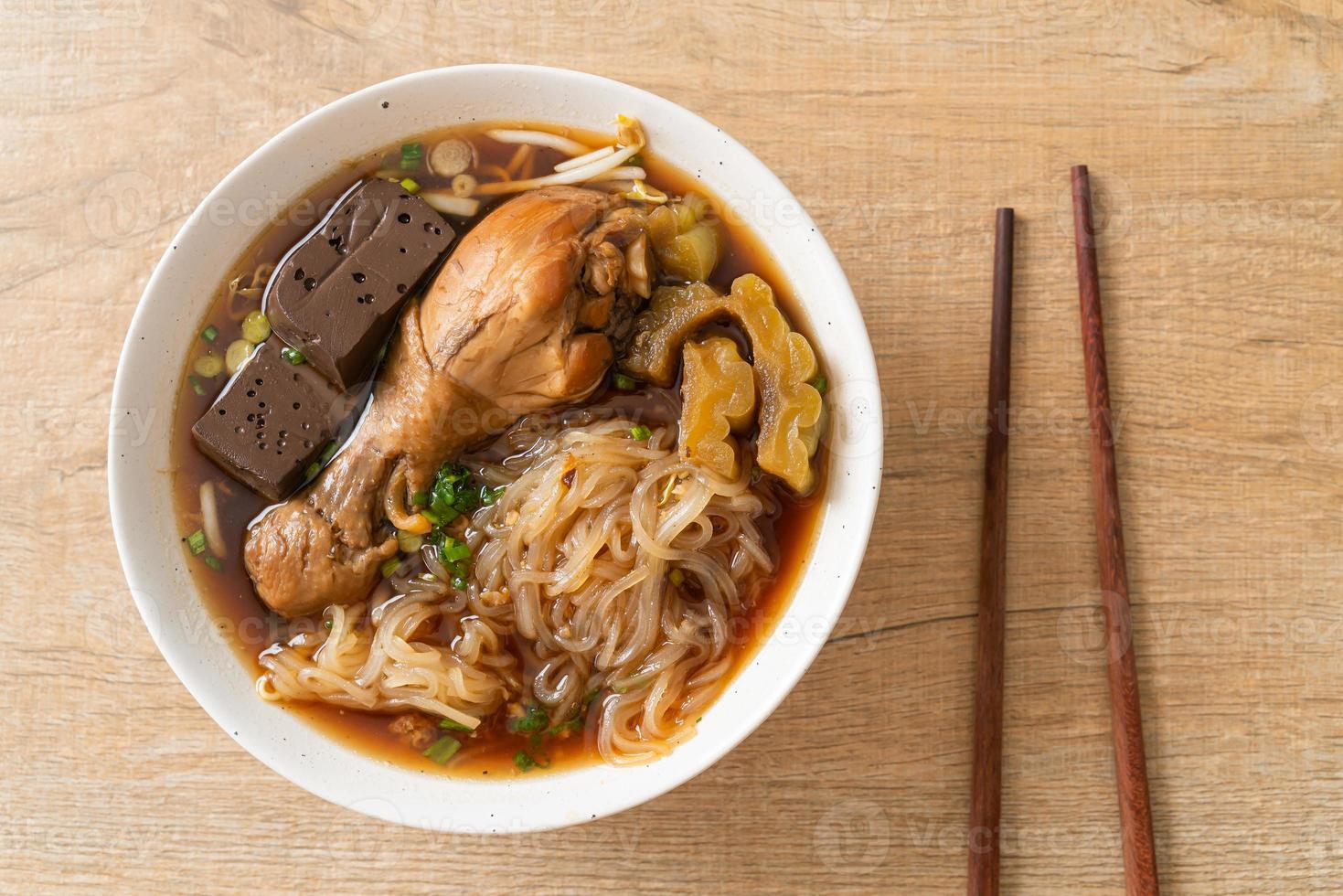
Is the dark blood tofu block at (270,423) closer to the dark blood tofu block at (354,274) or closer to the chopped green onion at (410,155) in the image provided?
the dark blood tofu block at (354,274)

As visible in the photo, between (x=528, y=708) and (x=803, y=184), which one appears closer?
(x=528, y=708)

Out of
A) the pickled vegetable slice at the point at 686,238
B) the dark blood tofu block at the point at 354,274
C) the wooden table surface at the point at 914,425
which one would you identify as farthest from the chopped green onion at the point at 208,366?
the pickled vegetable slice at the point at 686,238

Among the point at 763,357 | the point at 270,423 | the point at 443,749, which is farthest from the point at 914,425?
the point at 270,423

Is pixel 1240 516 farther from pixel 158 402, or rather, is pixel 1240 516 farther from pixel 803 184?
pixel 158 402

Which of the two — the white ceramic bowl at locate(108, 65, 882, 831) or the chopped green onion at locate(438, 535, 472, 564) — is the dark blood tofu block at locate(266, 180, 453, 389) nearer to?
the white ceramic bowl at locate(108, 65, 882, 831)

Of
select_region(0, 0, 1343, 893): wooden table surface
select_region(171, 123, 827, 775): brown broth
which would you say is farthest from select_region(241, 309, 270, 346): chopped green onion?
select_region(0, 0, 1343, 893): wooden table surface

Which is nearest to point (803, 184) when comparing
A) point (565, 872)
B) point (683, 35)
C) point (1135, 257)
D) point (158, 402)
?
point (683, 35)

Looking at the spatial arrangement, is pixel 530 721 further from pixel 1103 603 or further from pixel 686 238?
pixel 1103 603

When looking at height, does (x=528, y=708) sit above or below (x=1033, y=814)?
below
